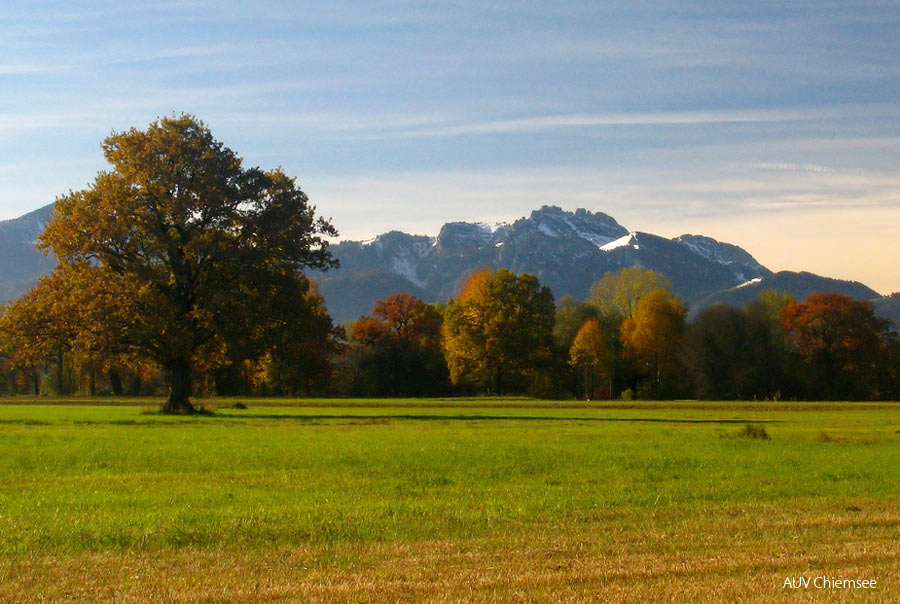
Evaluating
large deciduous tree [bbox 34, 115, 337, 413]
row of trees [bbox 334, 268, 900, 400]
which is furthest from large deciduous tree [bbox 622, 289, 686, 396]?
large deciduous tree [bbox 34, 115, 337, 413]

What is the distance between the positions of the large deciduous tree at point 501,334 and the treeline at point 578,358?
0.13 metres

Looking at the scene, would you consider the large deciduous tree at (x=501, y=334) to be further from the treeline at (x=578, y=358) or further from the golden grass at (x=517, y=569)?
the golden grass at (x=517, y=569)

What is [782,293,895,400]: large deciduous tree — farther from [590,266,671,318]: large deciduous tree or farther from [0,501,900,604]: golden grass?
[0,501,900,604]: golden grass

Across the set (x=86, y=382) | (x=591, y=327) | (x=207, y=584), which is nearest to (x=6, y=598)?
(x=207, y=584)

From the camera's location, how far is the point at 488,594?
32.2 ft

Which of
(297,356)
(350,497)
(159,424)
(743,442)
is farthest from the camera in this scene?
(297,356)

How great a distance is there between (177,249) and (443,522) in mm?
40405

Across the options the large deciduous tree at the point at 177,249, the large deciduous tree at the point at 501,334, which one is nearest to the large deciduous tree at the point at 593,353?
the large deciduous tree at the point at 501,334

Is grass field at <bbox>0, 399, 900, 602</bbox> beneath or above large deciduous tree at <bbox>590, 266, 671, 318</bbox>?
beneath

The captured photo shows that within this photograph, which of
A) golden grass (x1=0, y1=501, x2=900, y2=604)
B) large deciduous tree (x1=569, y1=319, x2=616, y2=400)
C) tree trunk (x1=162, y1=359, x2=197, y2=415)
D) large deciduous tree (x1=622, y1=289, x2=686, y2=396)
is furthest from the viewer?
large deciduous tree (x1=622, y1=289, x2=686, y2=396)

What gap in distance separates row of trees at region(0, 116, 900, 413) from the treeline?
0.70 feet

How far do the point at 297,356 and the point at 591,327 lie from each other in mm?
34235

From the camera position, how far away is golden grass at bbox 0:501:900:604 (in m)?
9.75

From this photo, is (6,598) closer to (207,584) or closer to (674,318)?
(207,584)
